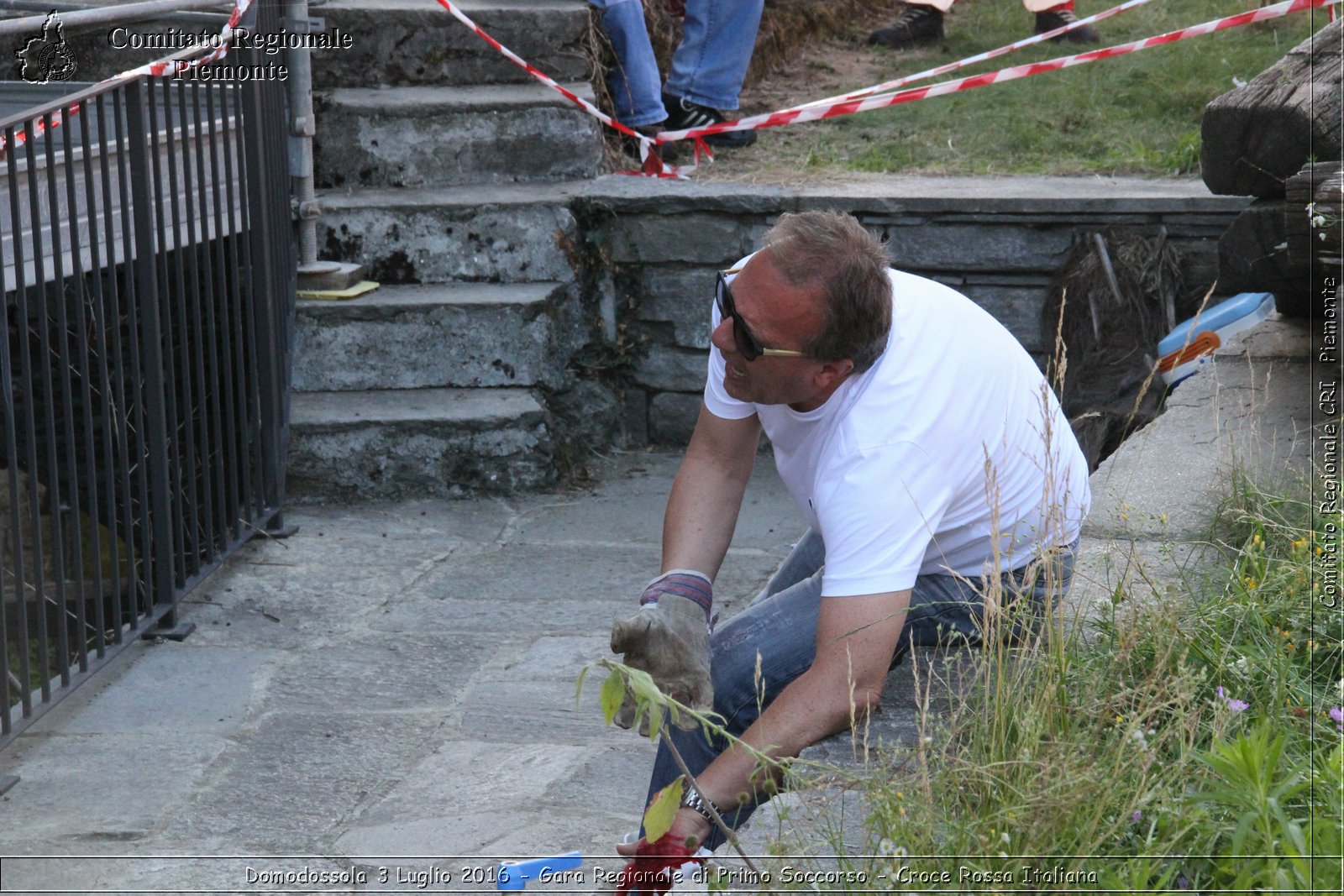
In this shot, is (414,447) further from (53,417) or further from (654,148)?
(654,148)

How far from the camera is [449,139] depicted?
560 cm

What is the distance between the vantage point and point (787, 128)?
7.09 m

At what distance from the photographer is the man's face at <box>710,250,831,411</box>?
2328 millimetres

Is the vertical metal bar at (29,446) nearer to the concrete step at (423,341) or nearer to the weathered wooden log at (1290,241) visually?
the concrete step at (423,341)

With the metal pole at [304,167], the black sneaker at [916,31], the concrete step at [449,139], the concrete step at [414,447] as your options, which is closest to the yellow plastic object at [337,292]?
the metal pole at [304,167]

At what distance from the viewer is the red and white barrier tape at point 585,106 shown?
18.4ft

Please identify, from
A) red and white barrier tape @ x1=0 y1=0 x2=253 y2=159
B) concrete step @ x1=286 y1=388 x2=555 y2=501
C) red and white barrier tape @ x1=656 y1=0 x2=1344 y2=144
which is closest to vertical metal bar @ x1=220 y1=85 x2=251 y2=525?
red and white barrier tape @ x1=0 y1=0 x2=253 y2=159

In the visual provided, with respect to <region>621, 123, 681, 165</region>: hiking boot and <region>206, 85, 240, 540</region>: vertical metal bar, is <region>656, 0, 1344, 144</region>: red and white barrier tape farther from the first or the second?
<region>206, 85, 240, 540</region>: vertical metal bar

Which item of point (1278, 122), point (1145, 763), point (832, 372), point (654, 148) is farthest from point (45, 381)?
point (654, 148)

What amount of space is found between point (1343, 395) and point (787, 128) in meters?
4.13

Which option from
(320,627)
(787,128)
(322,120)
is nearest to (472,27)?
(322,120)

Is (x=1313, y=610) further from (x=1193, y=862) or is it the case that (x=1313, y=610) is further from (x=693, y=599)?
(x=693, y=599)

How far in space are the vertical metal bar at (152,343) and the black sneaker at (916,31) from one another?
6.07 metres

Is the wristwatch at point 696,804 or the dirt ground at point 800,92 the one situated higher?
the dirt ground at point 800,92
